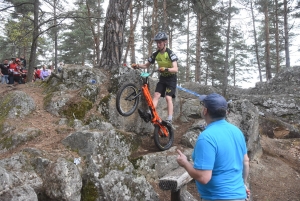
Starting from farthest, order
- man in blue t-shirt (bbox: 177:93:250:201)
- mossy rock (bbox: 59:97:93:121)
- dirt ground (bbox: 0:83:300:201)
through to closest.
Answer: mossy rock (bbox: 59:97:93:121), dirt ground (bbox: 0:83:300:201), man in blue t-shirt (bbox: 177:93:250:201)

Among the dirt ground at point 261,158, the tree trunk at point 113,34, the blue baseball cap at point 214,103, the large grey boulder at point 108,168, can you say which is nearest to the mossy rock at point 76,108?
the dirt ground at point 261,158

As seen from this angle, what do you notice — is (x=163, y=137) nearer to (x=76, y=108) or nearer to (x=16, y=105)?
(x=76, y=108)

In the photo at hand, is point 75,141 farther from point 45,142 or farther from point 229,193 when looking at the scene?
point 229,193

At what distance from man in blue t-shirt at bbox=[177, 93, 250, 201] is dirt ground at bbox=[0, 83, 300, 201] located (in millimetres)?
2785

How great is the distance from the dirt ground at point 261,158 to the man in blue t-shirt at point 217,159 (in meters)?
2.78

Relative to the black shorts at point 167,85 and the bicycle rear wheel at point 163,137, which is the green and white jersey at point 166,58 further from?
the bicycle rear wheel at point 163,137

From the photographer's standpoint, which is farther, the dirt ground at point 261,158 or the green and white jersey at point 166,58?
the green and white jersey at point 166,58

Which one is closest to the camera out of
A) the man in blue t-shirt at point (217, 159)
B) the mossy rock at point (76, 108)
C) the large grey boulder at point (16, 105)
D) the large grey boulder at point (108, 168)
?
the man in blue t-shirt at point (217, 159)

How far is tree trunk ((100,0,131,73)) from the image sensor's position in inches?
287

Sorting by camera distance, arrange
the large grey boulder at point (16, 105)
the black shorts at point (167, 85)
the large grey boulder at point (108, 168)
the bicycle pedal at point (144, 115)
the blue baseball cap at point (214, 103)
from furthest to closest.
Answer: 1. the black shorts at point (167, 85)
2. the bicycle pedal at point (144, 115)
3. the large grey boulder at point (16, 105)
4. the large grey boulder at point (108, 168)
5. the blue baseball cap at point (214, 103)

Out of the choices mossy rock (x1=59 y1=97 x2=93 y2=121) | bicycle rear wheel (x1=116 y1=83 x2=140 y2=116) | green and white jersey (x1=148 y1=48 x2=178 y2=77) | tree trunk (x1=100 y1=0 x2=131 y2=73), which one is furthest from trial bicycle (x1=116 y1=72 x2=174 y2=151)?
tree trunk (x1=100 y1=0 x2=131 y2=73)

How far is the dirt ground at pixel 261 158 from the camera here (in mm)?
4840

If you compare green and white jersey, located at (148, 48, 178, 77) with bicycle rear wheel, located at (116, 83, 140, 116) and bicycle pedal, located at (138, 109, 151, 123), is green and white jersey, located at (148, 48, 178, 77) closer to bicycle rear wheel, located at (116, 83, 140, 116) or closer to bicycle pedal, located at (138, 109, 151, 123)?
bicycle rear wheel, located at (116, 83, 140, 116)

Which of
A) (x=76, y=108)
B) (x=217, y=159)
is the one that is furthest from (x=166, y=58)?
(x=217, y=159)
